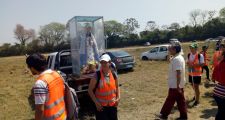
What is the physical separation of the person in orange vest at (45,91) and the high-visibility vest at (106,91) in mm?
1645

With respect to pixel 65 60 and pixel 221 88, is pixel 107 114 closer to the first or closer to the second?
pixel 221 88

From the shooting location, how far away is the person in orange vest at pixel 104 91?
17.8 ft

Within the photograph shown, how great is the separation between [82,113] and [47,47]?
2325 inches

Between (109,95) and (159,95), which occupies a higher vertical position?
(109,95)

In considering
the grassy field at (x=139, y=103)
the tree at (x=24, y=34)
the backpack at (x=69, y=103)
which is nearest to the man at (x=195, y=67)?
the grassy field at (x=139, y=103)

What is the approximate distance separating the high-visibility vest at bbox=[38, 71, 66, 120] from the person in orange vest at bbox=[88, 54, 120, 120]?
1.56 m

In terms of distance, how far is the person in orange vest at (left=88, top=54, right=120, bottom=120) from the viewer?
5.43 meters

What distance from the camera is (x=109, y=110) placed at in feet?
18.3

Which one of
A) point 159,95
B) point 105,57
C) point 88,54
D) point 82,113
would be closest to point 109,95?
point 105,57

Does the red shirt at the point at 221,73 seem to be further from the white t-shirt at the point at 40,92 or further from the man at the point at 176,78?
the white t-shirt at the point at 40,92

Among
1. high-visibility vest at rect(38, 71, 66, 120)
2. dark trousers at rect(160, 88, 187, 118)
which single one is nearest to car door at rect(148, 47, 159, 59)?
dark trousers at rect(160, 88, 187, 118)

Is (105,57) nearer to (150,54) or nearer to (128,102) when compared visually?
(128,102)

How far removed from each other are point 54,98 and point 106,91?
189 cm

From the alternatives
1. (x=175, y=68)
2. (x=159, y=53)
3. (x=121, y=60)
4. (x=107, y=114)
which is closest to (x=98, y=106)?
(x=107, y=114)
